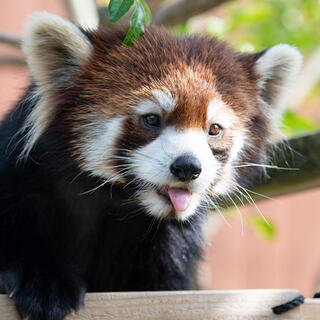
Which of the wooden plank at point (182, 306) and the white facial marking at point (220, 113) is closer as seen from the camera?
the wooden plank at point (182, 306)

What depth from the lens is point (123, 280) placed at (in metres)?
3.78

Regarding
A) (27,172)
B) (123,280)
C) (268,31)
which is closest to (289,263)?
(268,31)

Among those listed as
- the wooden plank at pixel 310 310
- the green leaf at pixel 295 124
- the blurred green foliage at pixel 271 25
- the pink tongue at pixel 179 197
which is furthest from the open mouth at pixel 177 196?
the blurred green foliage at pixel 271 25

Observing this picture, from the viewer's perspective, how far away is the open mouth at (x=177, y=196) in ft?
10.3

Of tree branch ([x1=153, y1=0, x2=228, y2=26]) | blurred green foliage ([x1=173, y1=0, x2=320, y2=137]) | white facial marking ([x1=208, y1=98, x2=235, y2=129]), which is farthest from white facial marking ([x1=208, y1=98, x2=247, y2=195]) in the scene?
blurred green foliage ([x1=173, y1=0, x2=320, y2=137])

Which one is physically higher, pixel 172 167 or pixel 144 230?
pixel 172 167

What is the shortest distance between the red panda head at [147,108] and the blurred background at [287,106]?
363 mm

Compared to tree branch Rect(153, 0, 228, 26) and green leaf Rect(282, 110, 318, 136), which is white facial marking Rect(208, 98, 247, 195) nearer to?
green leaf Rect(282, 110, 318, 136)

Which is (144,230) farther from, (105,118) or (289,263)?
(289,263)

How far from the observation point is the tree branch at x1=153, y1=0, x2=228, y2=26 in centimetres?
453

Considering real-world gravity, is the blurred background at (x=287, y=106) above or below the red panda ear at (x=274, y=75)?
below

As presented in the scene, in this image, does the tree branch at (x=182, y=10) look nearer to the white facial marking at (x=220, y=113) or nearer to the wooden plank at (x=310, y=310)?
the white facial marking at (x=220, y=113)

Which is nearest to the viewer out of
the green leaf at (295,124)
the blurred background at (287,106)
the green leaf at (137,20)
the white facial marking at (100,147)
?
the green leaf at (137,20)

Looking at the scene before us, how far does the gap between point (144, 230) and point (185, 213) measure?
0.53 m
